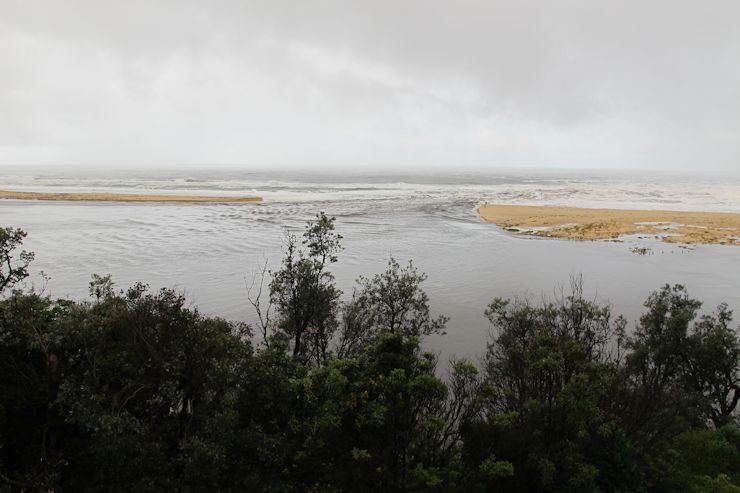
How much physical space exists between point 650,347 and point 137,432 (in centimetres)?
2508

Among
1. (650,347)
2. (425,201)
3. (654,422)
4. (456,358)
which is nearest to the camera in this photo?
(654,422)

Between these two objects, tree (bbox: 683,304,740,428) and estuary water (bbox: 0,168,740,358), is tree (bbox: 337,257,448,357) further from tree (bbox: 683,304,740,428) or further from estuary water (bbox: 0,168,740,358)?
tree (bbox: 683,304,740,428)

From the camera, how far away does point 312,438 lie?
50.3 feet

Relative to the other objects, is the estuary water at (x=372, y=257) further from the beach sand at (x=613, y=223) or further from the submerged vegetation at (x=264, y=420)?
the submerged vegetation at (x=264, y=420)

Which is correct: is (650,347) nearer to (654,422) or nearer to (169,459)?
(654,422)

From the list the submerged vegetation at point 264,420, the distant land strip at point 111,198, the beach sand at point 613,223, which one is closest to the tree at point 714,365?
the submerged vegetation at point 264,420

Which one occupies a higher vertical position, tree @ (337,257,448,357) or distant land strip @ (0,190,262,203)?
distant land strip @ (0,190,262,203)

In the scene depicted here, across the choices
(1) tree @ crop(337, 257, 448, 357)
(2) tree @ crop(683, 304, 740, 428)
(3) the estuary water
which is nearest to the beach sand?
(3) the estuary water

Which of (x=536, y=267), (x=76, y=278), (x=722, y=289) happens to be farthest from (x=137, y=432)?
(x=722, y=289)

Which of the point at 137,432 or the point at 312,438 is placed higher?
the point at 137,432

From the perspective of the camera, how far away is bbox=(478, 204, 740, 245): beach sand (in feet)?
236

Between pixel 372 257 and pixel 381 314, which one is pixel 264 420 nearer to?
pixel 381 314

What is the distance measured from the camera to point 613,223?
81.8 metres

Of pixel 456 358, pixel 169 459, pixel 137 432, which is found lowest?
pixel 456 358
